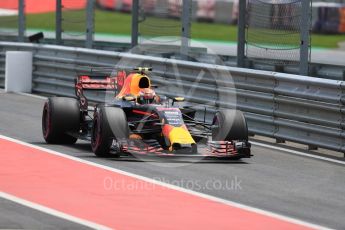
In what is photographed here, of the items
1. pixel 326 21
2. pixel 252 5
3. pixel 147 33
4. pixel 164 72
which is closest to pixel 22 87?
pixel 147 33

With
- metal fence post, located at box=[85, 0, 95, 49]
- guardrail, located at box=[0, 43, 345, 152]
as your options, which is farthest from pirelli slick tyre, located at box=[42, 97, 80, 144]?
metal fence post, located at box=[85, 0, 95, 49]

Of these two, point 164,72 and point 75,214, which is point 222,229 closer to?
point 75,214

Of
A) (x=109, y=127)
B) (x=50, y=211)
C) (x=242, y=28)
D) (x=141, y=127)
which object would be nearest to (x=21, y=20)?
(x=242, y=28)

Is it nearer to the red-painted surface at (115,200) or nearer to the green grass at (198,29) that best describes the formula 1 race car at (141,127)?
the red-painted surface at (115,200)

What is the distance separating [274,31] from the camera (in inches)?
643

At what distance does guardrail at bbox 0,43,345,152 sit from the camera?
14750 mm

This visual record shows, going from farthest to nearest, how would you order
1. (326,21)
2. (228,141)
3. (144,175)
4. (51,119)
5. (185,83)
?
(326,21), (185,83), (51,119), (228,141), (144,175)

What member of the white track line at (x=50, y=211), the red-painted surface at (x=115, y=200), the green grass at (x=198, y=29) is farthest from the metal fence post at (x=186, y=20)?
the green grass at (x=198, y=29)

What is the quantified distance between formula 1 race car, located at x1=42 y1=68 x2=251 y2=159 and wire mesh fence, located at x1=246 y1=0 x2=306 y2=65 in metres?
2.29

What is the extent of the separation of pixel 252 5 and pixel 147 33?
389 cm

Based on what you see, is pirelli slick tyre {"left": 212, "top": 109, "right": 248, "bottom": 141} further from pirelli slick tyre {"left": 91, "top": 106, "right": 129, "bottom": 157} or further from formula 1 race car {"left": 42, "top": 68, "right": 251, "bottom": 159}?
→ pirelli slick tyre {"left": 91, "top": 106, "right": 129, "bottom": 157}

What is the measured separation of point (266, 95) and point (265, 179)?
414cm

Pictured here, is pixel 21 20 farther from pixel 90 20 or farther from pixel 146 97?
pixel 146 97

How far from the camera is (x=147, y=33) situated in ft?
67.3
